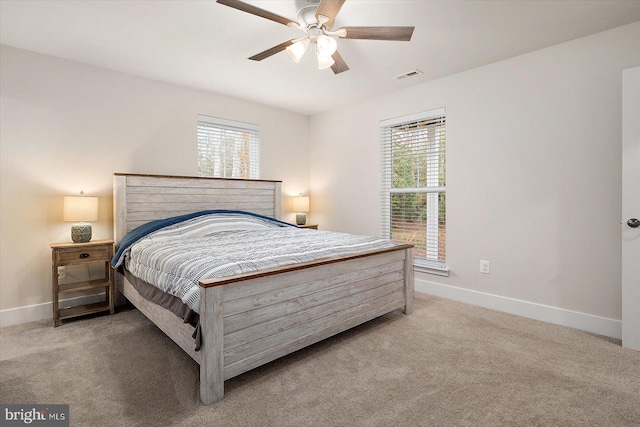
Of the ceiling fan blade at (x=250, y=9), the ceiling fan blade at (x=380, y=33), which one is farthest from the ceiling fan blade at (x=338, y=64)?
the ceiling fan blade at (x=250, y=9)

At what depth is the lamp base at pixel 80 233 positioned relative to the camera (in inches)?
116

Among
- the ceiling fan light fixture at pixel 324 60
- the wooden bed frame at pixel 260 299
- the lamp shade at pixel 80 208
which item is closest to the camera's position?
the wooden bed frame at pixel 260 299

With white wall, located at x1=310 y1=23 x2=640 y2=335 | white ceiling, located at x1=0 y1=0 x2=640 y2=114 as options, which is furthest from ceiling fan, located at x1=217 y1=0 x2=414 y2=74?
white wall, located at x1=310 y1=23 x2=640 y2=335

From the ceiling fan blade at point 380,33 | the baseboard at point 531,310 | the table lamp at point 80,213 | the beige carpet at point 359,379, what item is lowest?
the beige carpet at point 359,379

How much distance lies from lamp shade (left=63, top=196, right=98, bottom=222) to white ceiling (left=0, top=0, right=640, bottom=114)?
1316mm

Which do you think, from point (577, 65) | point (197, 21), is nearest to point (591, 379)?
point (577, 65)

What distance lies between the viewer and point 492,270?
3.22 meters

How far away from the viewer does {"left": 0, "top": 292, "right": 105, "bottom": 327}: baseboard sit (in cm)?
281

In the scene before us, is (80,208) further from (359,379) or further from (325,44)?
(359,379)

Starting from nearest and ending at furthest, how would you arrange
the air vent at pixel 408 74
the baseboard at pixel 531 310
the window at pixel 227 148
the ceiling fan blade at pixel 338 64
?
the ceiling fan blade at pixel 338 64
the baseboard at pixel 531 310
the air vent at pixel 408 74
the window at pixel 227 148

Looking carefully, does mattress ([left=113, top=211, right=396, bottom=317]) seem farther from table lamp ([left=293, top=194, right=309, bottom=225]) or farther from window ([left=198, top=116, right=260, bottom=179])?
table lamp ([left=293, top=194, right=309, bottom=225])

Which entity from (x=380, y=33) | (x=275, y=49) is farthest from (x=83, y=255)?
(x=380, y=33)

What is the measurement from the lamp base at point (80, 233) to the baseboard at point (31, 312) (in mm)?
626

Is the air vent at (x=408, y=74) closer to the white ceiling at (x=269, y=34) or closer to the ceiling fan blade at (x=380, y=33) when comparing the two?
the white ceiling at (x=269, y=34)
